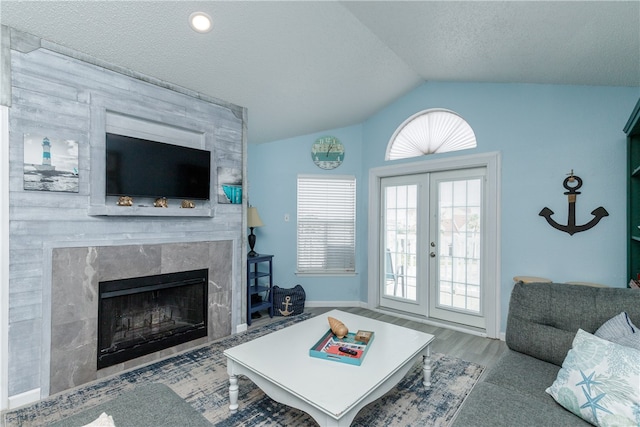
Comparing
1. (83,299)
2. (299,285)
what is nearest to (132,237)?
(83,299)

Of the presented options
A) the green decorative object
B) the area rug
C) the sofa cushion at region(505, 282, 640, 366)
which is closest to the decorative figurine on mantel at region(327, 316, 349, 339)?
the area rug

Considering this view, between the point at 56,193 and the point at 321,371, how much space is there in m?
2.27

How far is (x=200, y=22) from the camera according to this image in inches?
87.0

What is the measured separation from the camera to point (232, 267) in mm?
3361

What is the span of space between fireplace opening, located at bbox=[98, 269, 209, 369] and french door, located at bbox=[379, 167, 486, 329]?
250cm

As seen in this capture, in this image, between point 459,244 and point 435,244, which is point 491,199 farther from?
point 435,244

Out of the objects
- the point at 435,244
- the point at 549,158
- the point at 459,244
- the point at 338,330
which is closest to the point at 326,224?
the point at 435,244

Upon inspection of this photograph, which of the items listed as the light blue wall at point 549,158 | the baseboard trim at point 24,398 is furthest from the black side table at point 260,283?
the light blue wall at point 549,158

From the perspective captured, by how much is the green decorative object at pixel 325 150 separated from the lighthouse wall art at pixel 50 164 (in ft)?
9.31

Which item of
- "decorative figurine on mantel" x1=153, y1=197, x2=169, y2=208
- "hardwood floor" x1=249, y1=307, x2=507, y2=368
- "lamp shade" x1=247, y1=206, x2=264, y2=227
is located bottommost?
"hardwood floor" x1=249, y1=307, x2=507, y2=368

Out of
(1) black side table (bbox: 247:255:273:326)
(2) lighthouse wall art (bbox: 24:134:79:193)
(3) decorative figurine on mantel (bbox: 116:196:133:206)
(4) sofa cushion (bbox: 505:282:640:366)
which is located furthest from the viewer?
(1) black side table (bbox: 247:255:273:326)

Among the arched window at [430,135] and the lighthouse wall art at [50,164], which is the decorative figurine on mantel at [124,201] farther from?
the arched window at [430,135]

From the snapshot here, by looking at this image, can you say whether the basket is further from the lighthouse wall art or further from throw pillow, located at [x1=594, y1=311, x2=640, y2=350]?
throw pillow, located at [x1=594, y1=311, x2=640, y2=350]

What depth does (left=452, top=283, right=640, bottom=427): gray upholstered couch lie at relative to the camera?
4.31 ft
